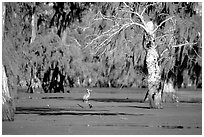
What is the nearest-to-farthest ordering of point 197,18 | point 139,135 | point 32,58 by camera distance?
point 139,135 → point 197,18 → point 32,58

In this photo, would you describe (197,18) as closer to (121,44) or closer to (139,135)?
(121,44)

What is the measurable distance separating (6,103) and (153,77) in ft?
30.7

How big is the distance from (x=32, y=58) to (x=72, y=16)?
5.08 meters

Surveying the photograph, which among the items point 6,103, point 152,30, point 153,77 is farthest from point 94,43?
point 6,103

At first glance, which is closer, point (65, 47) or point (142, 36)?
point (142, 36)

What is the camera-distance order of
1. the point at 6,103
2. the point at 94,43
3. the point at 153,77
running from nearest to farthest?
the point at 6,103 < the point at 153,77 < the point at 94,43

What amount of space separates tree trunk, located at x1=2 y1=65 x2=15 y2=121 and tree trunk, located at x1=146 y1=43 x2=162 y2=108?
873cm

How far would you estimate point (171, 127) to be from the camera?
15836 mm

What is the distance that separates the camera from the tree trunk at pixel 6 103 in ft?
53.5

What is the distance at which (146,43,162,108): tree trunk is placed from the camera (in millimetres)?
24766

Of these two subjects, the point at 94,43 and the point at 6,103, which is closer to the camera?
the point at 6,103

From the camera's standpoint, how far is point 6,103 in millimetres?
16469

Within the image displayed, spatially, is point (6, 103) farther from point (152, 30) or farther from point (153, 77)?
point (152, 30)

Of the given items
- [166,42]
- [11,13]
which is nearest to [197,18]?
[166,42]
